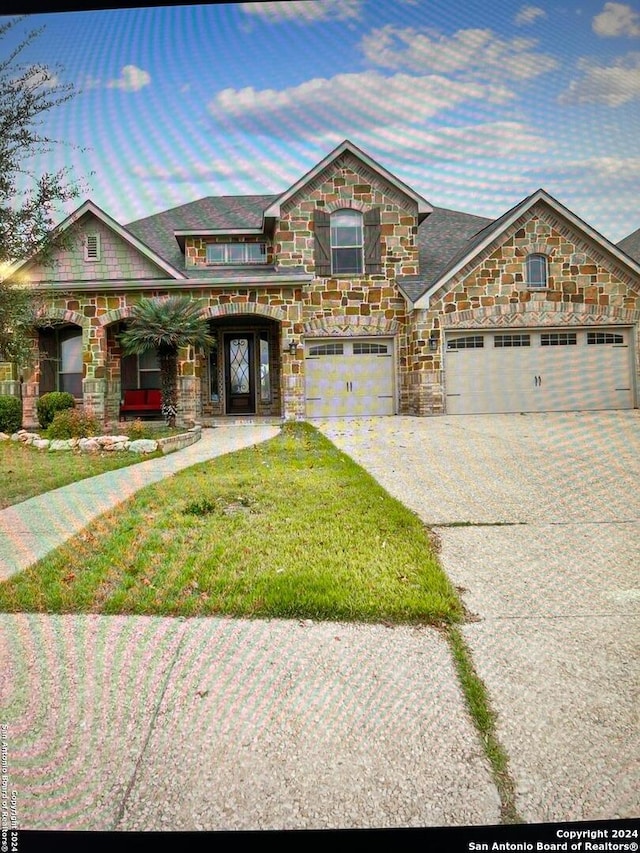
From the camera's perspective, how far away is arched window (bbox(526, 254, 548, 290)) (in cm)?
1091

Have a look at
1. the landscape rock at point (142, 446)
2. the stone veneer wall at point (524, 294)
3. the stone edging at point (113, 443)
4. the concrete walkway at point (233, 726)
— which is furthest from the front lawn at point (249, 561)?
the stone veneer wall at point (524, 294)

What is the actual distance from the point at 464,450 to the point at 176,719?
198 inches

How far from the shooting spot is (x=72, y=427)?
8.55 m

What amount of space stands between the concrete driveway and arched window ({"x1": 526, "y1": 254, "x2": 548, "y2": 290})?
6.30 meters

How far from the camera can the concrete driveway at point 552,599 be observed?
1220 millimetres

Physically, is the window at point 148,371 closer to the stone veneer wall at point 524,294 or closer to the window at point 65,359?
the window at point 65,359

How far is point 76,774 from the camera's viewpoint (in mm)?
1206

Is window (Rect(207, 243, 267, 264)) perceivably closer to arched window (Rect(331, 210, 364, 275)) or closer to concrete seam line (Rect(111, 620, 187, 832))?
arched window (Rect(331, 210, 364, 275))

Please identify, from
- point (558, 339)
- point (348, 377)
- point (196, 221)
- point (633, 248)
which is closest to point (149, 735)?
point (348, 377)

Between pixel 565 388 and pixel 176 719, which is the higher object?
pixel 565 388

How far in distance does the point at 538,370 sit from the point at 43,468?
→ 914cm

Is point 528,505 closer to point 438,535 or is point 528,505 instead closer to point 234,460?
point 438,535

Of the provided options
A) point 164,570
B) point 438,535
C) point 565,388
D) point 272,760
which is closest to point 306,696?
point 272,760

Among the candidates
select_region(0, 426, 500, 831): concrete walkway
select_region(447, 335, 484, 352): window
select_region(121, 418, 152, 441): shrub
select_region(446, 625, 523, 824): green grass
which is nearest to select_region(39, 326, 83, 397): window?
select_region(121, 418, 152, 441): shrub
